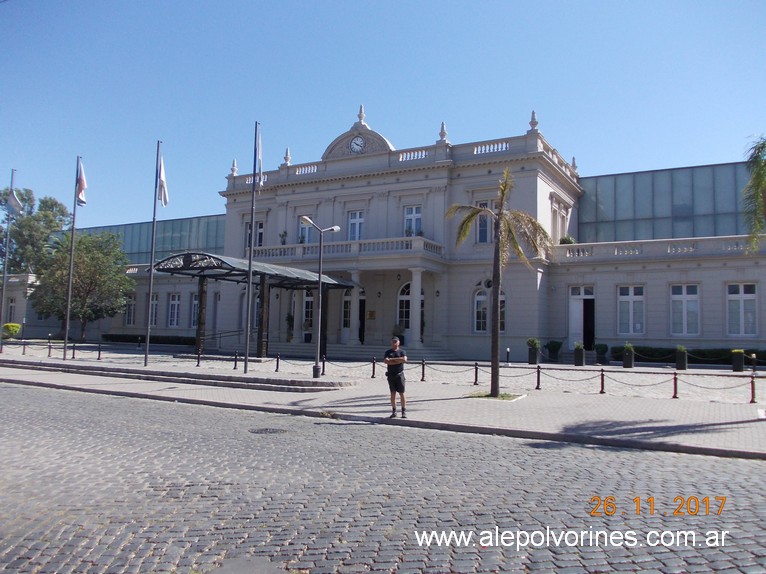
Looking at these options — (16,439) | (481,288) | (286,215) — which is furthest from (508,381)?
(286,215)

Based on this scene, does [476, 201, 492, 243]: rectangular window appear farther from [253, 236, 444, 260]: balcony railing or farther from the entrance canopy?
the entrance canopy

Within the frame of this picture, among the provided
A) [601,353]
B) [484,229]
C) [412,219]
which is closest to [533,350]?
[601,353]

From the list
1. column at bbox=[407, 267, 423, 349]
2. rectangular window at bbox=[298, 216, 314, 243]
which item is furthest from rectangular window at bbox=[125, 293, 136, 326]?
column at bbox=[407, 267, 423, 349]

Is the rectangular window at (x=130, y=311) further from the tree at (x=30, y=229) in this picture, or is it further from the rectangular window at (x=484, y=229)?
the rectangular window at (x=484, y=229)

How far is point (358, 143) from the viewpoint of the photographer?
3769 centimetres

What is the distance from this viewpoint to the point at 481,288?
33.5 m

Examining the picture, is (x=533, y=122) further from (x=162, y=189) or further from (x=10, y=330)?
(x=10, y=330)

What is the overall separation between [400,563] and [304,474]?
10.4 feet

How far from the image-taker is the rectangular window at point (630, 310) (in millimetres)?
30641

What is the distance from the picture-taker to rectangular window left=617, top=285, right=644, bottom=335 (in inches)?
1206

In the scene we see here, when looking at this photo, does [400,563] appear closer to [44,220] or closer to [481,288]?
[481,288]

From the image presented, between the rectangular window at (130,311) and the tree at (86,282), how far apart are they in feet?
7.24

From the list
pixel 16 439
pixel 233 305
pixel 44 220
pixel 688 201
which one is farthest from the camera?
pixel 44 220

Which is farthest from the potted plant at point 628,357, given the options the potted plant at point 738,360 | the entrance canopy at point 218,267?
the entrance canopy at point 218,267
